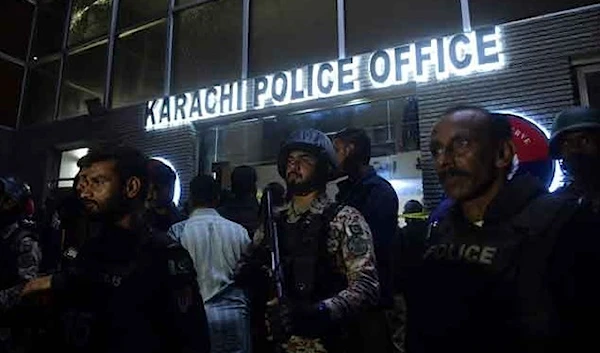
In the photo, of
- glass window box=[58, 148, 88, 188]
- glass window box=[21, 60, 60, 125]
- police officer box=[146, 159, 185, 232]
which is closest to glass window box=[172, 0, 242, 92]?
glass window box=[58, 148, 88, 188]

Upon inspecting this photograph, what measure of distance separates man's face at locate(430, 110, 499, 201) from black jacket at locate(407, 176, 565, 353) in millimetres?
81

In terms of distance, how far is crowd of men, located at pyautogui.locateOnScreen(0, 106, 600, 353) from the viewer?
1116 mm

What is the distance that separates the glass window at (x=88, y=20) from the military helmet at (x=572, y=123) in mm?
7238

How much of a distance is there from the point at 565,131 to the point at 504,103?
1.80 meters

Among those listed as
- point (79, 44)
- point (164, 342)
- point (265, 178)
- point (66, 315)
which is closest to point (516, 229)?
point (164, 342)

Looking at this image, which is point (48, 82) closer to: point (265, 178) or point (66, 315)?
point (265, 178)

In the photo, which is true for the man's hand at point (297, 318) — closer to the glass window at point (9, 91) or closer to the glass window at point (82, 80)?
the glass window at point (82, 80)

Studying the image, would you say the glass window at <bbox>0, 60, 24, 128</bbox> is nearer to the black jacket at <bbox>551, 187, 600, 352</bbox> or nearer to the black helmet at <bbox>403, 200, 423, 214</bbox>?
the black helmet at <bbox>403, 200, 423, 214</bbox>

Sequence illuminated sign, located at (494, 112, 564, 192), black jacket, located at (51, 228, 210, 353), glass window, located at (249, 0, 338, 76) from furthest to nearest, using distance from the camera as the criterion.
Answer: glass window, located at (249, 0, 338, 76) → illuminated sign, located at (494, 112, 564, 192) → black jacket, located at (51, 228, 210, 353)

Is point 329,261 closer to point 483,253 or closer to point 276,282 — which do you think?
point 276,282

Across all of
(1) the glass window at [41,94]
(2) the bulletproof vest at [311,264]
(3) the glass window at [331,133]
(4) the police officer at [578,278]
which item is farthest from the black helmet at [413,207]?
(1) the glass window at [41,94]

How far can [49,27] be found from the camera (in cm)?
848

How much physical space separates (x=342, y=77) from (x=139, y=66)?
12.3 ft

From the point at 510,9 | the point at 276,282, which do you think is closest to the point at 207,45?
the point at 510,9
